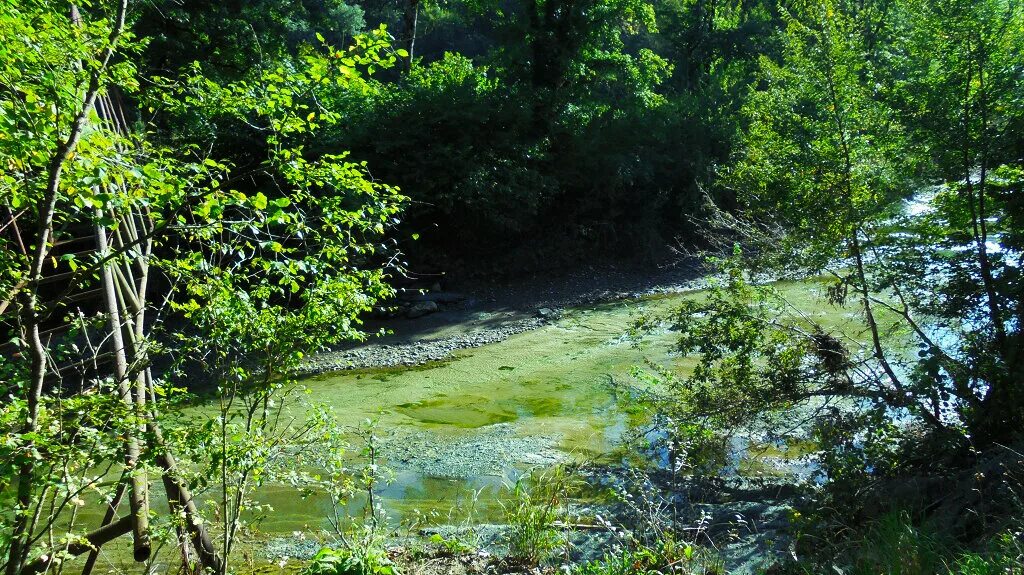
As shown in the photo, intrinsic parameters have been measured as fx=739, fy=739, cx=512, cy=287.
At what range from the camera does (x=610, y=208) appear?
17.4 meters

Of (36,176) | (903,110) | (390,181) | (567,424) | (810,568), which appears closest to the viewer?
(36,176)

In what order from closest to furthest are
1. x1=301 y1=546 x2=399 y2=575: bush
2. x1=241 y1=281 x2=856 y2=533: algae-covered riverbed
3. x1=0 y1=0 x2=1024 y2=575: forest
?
1. x1=0 y1=0 x2=1024 y2=575: forest
2. x1=301 y1=546 x2=399 y2=575: bush
3. x1=241 y1=281 x2=856 y2=533: algae-covered riverbed

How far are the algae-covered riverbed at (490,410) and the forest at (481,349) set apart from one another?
0.06m

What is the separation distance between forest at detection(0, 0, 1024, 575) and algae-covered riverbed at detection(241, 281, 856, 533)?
56 mm

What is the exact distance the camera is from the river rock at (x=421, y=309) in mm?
13531

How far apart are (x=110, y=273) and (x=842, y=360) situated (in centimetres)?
556

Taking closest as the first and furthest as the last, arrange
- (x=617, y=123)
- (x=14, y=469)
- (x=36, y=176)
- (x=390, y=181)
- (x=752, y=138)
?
(x=14, y=469) < (x=36, y=176) < (x=752, y=138) < (x=390, y=181) < (x=617, y=123)

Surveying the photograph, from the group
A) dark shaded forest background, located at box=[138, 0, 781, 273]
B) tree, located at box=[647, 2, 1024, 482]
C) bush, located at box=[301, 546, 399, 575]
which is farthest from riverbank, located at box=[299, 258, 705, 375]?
bush, located at box=[301, 546, 399, 575]

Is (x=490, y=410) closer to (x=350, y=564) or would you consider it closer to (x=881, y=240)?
(x=881, y=240)

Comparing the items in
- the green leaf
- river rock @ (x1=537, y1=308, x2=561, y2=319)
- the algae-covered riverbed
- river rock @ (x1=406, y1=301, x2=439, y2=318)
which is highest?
the green leaf

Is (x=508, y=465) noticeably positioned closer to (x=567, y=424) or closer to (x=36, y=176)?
(x=567, y=424)

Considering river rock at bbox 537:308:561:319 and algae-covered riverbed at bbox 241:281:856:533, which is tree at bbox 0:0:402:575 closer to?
algae-covered riverbed at bbox 241:281:856:533

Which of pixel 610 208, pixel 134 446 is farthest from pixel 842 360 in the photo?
pixel 610 208

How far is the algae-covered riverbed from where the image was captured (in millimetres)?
6758
